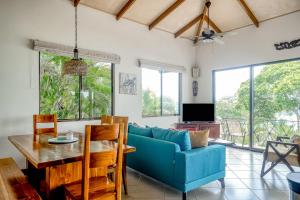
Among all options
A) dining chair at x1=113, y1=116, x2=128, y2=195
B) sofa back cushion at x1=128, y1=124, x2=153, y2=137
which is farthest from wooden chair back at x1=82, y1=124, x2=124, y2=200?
sofa back cushion at x1=128, y1=124, x2=153, y2=137

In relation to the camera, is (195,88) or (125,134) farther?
(195,88)

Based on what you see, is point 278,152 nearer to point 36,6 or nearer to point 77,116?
point 77,116

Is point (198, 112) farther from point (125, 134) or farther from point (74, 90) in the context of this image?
point (125, 134)

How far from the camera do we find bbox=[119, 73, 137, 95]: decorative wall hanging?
17.6ft

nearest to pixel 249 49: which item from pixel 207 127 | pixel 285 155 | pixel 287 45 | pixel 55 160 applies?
pixel 287 45

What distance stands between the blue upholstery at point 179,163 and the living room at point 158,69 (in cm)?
6

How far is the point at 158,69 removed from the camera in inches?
244

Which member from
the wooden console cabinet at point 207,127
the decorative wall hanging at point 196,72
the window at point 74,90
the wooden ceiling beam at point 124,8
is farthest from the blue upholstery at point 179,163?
the decorative wall hanging at point 196,72

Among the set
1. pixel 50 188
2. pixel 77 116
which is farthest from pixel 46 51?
pixel 50 188

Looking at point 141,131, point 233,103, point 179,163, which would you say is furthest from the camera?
point 233,103

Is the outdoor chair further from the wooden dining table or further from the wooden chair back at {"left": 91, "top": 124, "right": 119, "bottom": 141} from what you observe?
the wooden chair back at {"left": 91, "top": 124, "right": 119, "bottom": 141}

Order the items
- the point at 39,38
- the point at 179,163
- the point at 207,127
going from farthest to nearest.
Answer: the point at 207,127, the point at 39,38, the point at 179,163

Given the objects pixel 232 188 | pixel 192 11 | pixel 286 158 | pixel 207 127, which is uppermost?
pixel 192 11

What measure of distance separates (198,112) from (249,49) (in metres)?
2.24
